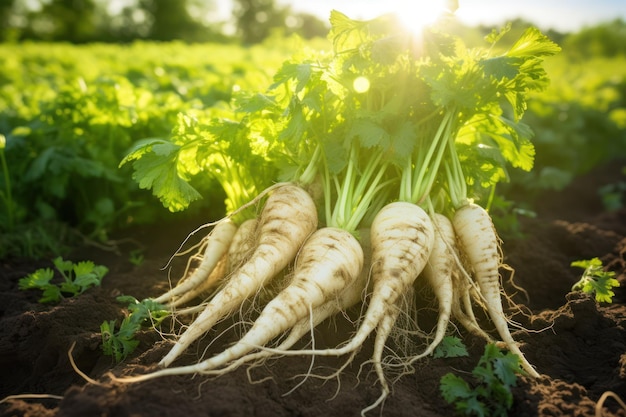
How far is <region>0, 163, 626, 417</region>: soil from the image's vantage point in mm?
2570

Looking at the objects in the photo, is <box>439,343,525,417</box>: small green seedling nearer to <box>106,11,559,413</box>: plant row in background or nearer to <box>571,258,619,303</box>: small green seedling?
A: <box>106,11,559,413</box>: plant row in background

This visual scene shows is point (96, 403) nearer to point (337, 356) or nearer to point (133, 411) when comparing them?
point (133, 411)

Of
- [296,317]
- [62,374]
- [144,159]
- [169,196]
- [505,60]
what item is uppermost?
[505,60]

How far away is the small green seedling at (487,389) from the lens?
8.61 feet

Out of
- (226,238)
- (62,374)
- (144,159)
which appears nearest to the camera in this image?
(62,374)

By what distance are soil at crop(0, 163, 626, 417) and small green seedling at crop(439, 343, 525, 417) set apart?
78mm

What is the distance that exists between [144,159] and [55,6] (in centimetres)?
5721

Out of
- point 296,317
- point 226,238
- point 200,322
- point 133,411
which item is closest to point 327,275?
point 296,317

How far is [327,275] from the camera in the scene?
3281 mm

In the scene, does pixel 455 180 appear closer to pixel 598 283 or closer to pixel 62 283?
pixel 598 283

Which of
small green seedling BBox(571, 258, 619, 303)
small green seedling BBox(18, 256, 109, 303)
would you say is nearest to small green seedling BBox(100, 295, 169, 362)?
small green seedling BBox(18, 256, 109, 303)

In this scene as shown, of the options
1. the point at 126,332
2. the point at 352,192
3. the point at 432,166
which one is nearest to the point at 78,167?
the point at 126,332

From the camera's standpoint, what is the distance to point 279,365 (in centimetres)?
300

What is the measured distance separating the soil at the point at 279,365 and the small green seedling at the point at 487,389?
0.08m
